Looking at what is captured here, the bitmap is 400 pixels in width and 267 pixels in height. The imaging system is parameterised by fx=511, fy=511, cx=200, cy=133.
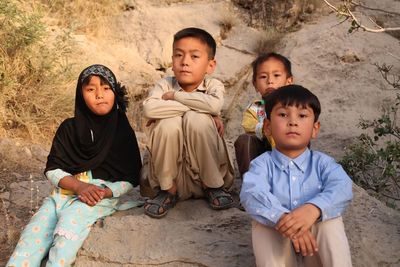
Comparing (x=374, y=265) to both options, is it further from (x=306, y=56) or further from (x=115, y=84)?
(x=306, y=56)

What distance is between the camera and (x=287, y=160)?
2.49 meters

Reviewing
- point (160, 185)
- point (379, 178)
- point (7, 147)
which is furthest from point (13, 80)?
point (379, 178)

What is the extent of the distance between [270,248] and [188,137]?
1011 millimetres

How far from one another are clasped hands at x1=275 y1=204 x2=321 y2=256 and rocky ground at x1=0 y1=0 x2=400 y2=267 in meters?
0.54

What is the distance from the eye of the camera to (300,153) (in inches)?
Answer: 99.4

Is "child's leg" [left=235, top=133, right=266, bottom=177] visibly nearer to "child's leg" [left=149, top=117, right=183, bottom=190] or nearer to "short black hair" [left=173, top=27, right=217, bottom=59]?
"child's leg" [left=149, top=117, right=183, bottom=190]

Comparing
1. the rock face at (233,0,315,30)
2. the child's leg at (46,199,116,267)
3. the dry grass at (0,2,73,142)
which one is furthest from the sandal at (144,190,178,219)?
the rock face at (233,0,315,30)

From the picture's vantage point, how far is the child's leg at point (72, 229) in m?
2.73

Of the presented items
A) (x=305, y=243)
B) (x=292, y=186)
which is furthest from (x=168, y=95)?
(x=305, y=243)

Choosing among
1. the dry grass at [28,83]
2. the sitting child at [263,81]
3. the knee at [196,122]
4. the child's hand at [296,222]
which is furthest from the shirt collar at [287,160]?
the dry grass at [28,83]

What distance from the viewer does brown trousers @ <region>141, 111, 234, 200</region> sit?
306cm

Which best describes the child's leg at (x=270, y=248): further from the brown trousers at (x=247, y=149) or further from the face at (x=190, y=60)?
the face at (x=190, y=60)

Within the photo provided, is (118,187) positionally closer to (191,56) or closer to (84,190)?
(84,190)

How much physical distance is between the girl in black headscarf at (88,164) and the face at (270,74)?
3.06 feet
